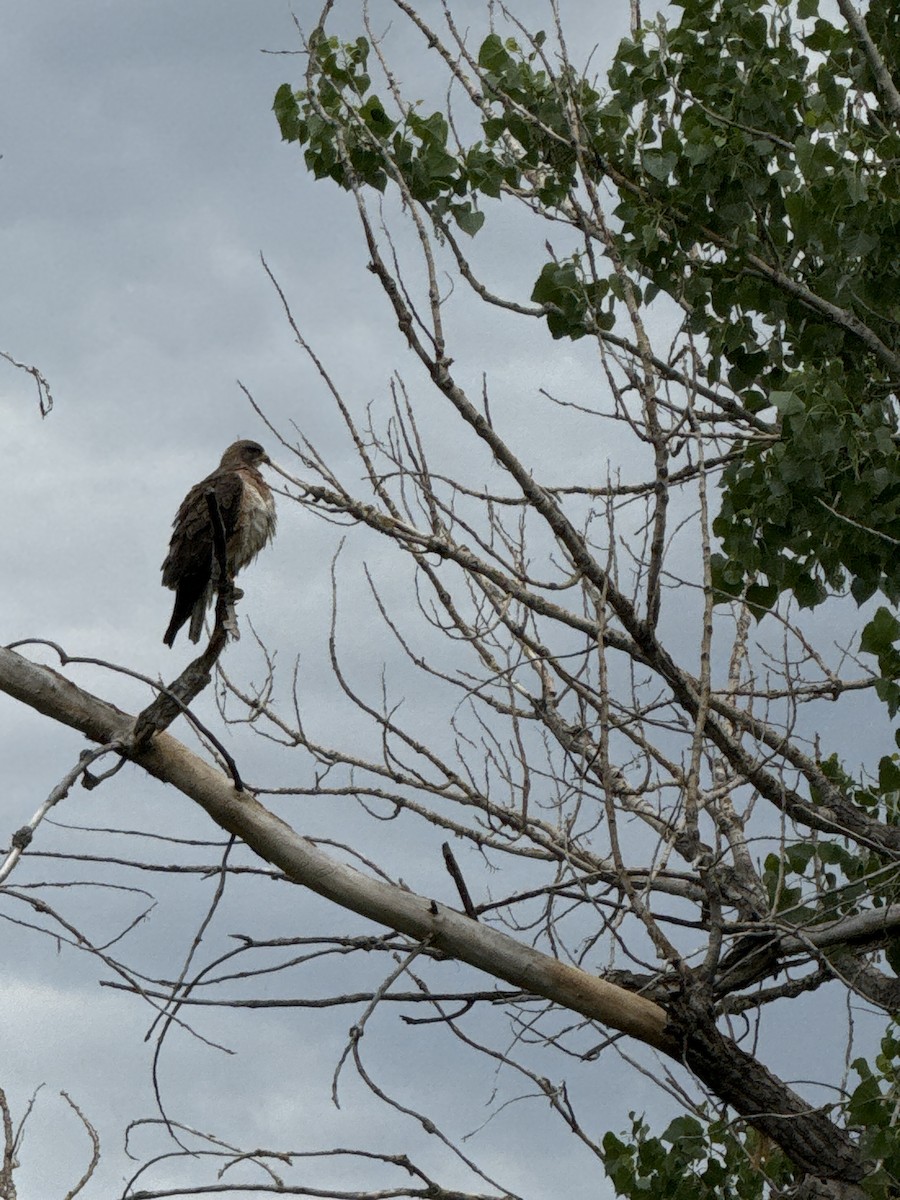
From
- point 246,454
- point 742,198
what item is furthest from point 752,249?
point 246,454

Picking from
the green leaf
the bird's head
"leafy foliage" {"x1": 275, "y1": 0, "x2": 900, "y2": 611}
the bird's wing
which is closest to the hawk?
the bird's wing

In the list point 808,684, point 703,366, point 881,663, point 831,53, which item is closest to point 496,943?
point 881,663

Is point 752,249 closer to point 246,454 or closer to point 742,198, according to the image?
point 742,198

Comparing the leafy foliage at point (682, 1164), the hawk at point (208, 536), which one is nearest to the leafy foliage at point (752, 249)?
the leafy foliage at point (682, 1164)

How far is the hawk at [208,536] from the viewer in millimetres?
6422

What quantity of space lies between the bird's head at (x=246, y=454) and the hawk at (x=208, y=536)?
324 mm

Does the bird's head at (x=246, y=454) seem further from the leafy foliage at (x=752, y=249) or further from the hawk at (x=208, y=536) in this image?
Answer: the leafy foliage at (x=752, y=249)

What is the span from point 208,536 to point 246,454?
6.93ft

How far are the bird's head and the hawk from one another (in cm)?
32

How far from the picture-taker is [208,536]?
21.1 feet

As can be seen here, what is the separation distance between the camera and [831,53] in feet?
20.7

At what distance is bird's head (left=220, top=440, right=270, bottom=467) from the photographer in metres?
8.38

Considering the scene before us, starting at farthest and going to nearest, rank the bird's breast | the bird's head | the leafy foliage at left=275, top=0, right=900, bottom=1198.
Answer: the bird's head < the bird's breast < the leafy foliage at left=275, top=0, right=900, bottom=1198

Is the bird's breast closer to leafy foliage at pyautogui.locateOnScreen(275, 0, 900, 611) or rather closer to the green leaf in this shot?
leafy foliage at pyautogui.locateOnScreen(275, 0, 900, 611)
